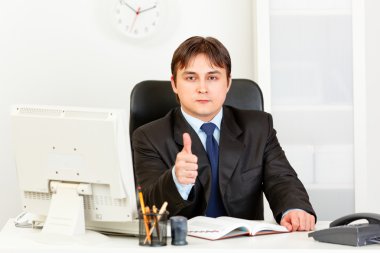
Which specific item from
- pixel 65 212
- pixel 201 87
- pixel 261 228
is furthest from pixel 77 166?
pixel 201 87

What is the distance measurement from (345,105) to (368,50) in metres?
0.50

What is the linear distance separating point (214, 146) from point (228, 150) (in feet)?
0.18

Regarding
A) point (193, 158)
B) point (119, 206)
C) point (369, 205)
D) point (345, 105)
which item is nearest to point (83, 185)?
point (119, 206)

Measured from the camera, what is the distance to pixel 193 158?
1956 millimetres

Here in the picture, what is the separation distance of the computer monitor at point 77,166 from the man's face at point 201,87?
2.41 feet

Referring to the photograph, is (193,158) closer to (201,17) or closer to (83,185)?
(83,185)

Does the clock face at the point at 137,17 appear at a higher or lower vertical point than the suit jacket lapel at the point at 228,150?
higher

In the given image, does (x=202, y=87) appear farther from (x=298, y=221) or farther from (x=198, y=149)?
(x=298, y=221)

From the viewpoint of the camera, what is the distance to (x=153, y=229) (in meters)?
1.78

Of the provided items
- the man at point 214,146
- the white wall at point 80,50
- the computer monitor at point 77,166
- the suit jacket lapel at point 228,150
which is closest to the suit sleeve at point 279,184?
the man at point 214,146

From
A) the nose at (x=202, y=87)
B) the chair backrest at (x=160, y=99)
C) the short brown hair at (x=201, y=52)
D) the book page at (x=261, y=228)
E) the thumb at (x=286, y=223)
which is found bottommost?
the thumb at (x=286, y=223)

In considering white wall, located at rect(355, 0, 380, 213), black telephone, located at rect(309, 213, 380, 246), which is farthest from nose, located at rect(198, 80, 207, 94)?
white wall, located at rect(355, 0, 380, 213)

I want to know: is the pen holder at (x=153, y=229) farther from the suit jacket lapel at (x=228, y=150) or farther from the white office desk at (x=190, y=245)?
the suit jacket lapel at (x=228, y=150)

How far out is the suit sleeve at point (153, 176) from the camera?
6.92ft
